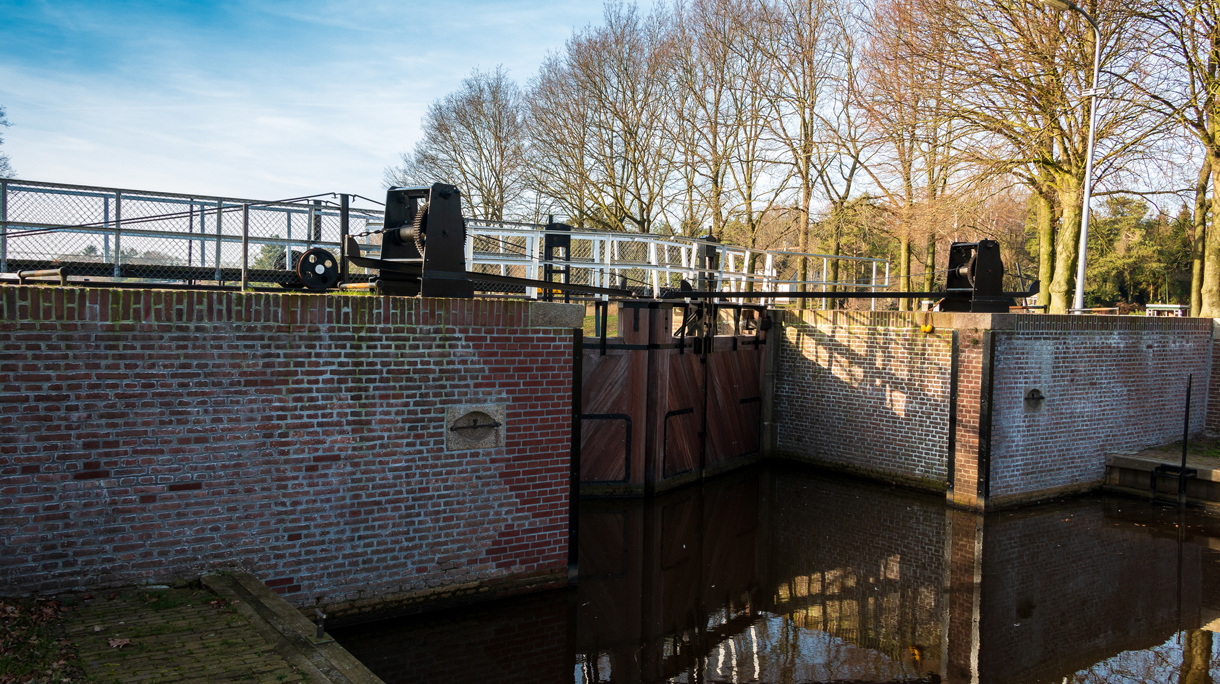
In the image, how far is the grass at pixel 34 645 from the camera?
147 inches

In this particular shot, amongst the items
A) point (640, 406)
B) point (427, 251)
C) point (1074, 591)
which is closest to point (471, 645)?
point (427, 251)

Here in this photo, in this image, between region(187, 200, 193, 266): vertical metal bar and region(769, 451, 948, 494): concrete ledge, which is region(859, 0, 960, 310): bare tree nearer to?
region(769, 451, 948, 494): concrete ledge

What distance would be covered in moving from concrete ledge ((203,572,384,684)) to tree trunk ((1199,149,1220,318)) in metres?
16.5

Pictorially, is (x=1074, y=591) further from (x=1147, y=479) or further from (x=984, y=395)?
(x=1147, y=479)

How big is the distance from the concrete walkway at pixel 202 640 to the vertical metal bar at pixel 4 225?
5579 mm

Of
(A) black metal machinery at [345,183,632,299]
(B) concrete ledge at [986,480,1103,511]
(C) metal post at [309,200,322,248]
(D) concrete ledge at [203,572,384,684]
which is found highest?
(C) metal post at [309,200,322,248]

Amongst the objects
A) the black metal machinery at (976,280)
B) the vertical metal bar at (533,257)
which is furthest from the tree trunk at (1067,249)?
the vertical metal bar at (533,257)

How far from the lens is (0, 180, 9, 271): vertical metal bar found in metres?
8.45

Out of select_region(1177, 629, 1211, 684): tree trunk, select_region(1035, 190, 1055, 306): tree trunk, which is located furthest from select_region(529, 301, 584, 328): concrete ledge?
select_region(1035, 190, 1055, 306): tree trunk

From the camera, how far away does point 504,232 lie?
1012cm

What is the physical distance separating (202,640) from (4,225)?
667 cm

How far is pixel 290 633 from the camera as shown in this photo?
446 centimetres

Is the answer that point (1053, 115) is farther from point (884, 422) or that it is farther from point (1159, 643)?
point (1159, 643)

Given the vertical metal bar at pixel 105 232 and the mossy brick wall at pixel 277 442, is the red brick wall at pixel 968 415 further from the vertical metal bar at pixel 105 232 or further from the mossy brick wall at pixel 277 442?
the vertical metal bar at pixel 105 232
